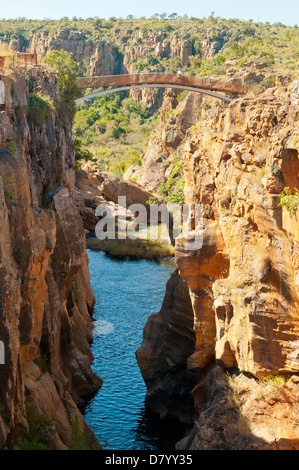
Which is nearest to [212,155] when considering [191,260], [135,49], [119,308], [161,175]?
[191,260]

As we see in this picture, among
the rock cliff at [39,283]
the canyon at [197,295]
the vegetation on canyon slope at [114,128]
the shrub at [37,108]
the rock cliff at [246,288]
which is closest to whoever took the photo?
the rock cliff at [39,283]

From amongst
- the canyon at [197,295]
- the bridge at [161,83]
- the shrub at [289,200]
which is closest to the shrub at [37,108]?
the canyon at [197,295]

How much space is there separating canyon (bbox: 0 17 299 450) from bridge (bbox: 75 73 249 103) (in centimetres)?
1165

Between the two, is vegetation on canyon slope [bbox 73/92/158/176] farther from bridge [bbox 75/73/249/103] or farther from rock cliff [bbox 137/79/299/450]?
rock cliff [bbox 137/79/299/450]

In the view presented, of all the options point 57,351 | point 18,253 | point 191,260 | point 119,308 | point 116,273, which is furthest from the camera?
point 116,273

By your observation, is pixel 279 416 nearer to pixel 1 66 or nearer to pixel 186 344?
pixel 186 344

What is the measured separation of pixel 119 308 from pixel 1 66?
13.8m

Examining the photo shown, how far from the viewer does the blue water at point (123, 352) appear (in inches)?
787

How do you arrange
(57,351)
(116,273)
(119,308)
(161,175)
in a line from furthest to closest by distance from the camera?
(161,175)
(116,273)
(119,308)
(57,351)

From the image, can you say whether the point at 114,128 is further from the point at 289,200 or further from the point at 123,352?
the point at 289,200

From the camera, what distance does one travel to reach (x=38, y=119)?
77.4ft

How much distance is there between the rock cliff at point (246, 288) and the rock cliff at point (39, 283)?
3453 mm

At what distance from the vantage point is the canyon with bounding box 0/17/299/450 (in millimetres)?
14195

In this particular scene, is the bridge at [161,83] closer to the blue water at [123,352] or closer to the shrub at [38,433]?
the blue water at [123,352]
